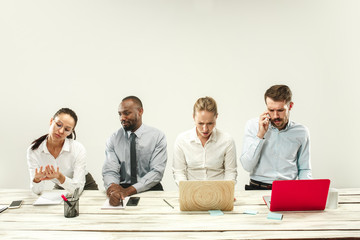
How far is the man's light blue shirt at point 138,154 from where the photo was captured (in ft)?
8.11

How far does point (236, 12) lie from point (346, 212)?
8.33ft

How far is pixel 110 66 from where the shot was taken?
11.1 feet

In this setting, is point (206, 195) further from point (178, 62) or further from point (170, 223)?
point (178, 62)

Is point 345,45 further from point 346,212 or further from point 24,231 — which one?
point 24,231

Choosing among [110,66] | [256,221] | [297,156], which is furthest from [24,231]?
[110,66]

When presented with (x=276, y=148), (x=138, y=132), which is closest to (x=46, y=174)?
(x=138, y=132)

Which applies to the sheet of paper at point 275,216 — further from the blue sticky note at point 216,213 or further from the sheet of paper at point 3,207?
the sheet of paper at point 3,207

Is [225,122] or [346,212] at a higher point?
[225,122]

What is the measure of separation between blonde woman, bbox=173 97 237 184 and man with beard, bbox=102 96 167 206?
0.20 metres

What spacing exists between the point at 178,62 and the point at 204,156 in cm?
146

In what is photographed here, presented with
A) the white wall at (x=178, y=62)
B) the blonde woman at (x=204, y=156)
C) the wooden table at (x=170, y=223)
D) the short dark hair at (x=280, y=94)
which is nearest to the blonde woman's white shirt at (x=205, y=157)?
the blonde woman at (x=204, y=156)

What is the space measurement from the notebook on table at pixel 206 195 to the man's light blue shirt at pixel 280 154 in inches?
34.1

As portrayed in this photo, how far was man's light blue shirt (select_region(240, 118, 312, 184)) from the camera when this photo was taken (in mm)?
2391

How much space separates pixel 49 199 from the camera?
1.82 m
